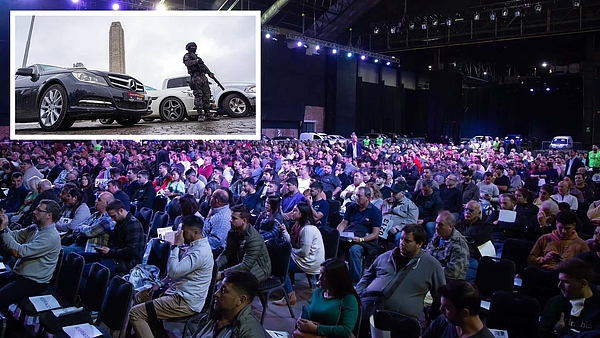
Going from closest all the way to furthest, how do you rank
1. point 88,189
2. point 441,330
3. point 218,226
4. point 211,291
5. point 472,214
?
point 441,330, point 211,291, point 472,214, point 218,226, point 88,189

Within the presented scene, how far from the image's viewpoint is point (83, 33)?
870 centimetres

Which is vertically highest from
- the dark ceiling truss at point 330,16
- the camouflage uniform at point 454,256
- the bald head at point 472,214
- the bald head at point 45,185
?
the dark ceiling truss at point 330,16

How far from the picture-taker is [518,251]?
4.61m

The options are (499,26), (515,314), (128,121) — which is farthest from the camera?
(499,26)

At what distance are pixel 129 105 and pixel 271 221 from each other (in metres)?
4.45

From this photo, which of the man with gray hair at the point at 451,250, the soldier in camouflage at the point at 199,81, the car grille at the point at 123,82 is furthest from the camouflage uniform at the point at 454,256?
the car grille at the point at 123,82

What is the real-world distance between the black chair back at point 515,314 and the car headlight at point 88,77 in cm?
736

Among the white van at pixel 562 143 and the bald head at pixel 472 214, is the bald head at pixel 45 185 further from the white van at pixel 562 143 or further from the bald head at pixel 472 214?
the white van at pixel 562 143

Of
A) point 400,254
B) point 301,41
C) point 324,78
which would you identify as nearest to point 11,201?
point 400,254

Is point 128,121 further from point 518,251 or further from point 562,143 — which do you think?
point 562,143

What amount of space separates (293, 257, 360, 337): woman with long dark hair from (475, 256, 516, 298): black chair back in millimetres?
1641

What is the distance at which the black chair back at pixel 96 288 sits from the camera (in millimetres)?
3523

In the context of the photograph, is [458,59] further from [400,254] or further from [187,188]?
[400,254]

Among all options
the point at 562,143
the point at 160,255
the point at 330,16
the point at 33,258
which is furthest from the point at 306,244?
the point at 562,143
